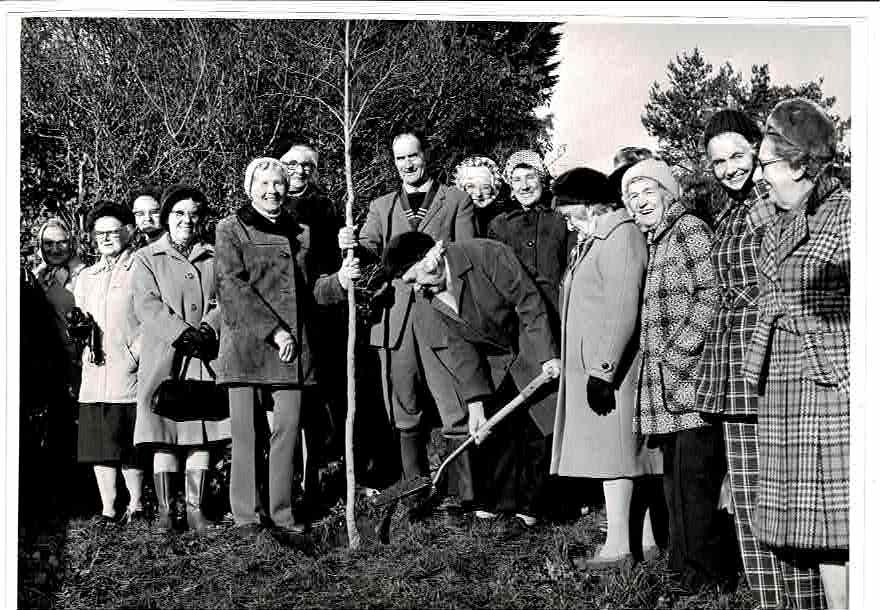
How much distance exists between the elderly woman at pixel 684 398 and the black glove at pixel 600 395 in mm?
177

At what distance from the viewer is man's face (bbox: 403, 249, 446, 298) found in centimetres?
662

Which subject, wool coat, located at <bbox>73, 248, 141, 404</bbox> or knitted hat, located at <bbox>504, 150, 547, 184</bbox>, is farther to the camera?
knitted hat, located at <bbox>504, 150, 547, 184</bbox>

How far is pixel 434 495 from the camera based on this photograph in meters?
6.75

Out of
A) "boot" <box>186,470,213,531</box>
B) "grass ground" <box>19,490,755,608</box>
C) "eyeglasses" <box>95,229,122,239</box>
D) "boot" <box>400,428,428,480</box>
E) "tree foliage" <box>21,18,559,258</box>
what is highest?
"tree foliage" <box>21,18,559,258</box>

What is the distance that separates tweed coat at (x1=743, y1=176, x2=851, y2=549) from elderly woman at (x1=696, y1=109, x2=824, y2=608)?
7.7 inches

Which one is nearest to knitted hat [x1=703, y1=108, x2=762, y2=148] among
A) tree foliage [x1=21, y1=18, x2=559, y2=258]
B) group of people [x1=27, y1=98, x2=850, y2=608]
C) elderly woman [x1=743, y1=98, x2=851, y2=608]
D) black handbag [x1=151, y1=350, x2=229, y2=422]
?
group of people [x1=27, y1=98, x2=850, y2=608]

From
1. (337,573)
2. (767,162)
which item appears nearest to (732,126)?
(767,162)

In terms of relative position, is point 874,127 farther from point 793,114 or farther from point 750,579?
point 750,579

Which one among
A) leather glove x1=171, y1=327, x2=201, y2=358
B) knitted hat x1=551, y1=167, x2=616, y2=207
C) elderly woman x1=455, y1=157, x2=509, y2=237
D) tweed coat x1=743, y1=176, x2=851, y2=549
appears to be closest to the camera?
tweed coat x1=743, y1=176, x2=851, y2=549

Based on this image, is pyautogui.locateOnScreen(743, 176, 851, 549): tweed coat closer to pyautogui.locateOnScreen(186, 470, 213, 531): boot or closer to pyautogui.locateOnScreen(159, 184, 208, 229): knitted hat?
pyautogui.locateOnScreen(186, 470, 213, 531): boot

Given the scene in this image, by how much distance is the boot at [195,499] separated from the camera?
21.4 ft

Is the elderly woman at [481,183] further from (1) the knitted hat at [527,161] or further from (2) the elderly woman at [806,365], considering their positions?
(2) the elderly woman at [806,365]

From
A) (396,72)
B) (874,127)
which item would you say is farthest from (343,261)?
(874,127)

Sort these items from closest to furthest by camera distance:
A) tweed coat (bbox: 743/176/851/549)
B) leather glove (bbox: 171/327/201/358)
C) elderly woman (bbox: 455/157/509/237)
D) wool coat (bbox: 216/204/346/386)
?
tweed coat (bbox: 743/176/851/549) → wool coat (bbox: 216/204/346/386) → leather glove (bbox: 171/327/201/358) → elderly woman (bbox: 455/157/509/237)
